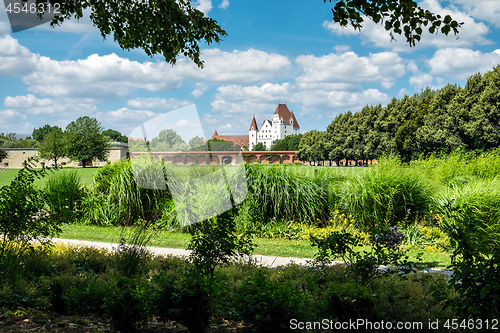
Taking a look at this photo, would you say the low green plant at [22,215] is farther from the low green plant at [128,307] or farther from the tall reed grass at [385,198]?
the tall reed grass at [385,198]

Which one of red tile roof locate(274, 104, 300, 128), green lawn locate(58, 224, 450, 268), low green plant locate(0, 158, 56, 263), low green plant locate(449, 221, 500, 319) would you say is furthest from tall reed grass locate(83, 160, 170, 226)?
red tile roof locate(274, 104, 300, 128)

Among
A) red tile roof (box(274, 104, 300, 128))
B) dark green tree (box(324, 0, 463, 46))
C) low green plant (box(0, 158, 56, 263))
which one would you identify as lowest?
low green plant (box(0, 158, 56, 263))

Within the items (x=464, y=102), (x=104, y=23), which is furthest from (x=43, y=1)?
(x=464, y=102)

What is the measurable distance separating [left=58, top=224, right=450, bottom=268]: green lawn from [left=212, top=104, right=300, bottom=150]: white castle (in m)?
117

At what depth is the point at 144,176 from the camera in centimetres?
951

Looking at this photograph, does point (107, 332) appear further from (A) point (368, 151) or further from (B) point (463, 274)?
(A) point (368, 151)

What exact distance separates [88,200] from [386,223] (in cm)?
750

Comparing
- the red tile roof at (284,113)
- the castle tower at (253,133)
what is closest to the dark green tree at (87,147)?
the red tile roof at (284,113)

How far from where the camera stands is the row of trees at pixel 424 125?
96.2 feet

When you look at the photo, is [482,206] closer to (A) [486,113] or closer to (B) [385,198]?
(B) [385,198]

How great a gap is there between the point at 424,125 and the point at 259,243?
1298 inches

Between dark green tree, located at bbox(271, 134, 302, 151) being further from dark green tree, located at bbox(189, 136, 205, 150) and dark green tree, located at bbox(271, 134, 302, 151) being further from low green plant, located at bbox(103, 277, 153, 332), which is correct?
low green plant, located at bbox(103, 277, 153, 332)

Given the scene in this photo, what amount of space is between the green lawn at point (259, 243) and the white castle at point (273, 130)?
11743 centimetres

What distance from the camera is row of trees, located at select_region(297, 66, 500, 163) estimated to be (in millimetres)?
29312
